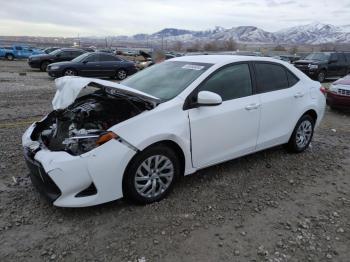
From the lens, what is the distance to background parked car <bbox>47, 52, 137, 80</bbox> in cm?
1666

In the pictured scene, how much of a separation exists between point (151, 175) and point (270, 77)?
8.04ft

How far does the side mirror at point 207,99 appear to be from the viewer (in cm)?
423

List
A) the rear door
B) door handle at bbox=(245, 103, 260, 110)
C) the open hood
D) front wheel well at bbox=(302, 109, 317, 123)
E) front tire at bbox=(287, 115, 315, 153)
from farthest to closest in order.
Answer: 1. front wheel well at bbox=(302, 109, 317, 123)
2. front tire at bbox=(287, 115, 315, 153)
3. the rear door
4. door handle at bbox=(245, 103, 260, 110)
5. the open hood

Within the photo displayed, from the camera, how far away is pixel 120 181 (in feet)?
12.6

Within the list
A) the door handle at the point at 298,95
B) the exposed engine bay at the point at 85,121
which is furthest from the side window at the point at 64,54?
the door handle at the point at 298,95

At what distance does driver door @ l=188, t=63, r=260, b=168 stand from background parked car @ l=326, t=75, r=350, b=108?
593 centimetres

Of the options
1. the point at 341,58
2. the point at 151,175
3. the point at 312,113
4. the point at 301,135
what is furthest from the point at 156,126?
the point at 341,58

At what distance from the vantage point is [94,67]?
57.3ft

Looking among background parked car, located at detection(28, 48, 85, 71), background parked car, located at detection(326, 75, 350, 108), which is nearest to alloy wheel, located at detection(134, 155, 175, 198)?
background parked car, located at detection(326, 75, 350, 108)

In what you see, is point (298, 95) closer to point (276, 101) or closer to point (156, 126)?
point (276, 101)

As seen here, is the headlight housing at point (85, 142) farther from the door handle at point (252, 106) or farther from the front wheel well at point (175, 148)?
the door handle at point (252, 106)

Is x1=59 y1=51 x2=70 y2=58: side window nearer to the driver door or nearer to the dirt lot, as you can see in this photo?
the dirt lot

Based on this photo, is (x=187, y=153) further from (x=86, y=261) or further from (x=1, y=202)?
(x=1, y=202)

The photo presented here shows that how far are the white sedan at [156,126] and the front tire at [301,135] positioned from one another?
0.16 metres
